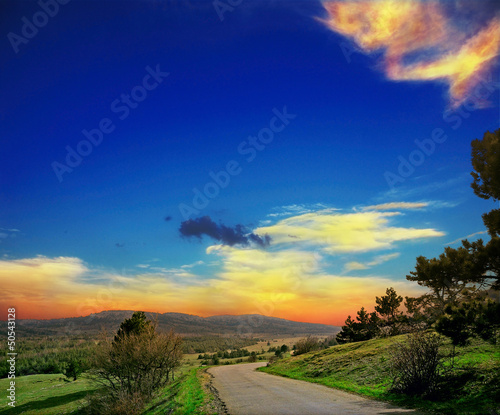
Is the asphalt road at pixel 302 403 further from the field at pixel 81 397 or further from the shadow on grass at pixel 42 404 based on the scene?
the shadow on grass at pixel 42 404

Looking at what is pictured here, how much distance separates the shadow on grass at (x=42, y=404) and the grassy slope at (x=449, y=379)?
26883mm

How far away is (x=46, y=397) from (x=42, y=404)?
159 inches

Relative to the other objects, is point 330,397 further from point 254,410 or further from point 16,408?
point 16,408

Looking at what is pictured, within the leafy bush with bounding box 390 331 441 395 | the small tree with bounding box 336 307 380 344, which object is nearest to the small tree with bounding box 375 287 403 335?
the small tree with bounding box 336 307 380 344

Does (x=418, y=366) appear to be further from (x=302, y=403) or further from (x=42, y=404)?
(x=42, y=404)

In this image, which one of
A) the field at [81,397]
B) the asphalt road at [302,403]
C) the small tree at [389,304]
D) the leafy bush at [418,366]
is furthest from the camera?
the small tree at [389,304]

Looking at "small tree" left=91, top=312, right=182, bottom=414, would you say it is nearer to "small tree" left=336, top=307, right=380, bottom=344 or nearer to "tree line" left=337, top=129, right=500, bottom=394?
"tree line" left=337, top=129, right=500, bottom=394

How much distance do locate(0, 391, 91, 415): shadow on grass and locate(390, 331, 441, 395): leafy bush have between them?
32765 millimetres

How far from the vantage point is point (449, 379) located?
14273mm

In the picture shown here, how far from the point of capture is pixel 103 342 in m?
25.2

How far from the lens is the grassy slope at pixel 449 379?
38.4ft

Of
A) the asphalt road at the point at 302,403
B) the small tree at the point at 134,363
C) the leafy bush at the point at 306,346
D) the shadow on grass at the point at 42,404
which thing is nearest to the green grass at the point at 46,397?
the shadow on grass at the point at 42,404

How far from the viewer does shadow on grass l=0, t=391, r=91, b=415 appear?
33.3 meters

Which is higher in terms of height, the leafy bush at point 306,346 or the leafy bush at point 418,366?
the leafy bush at point 418,366
